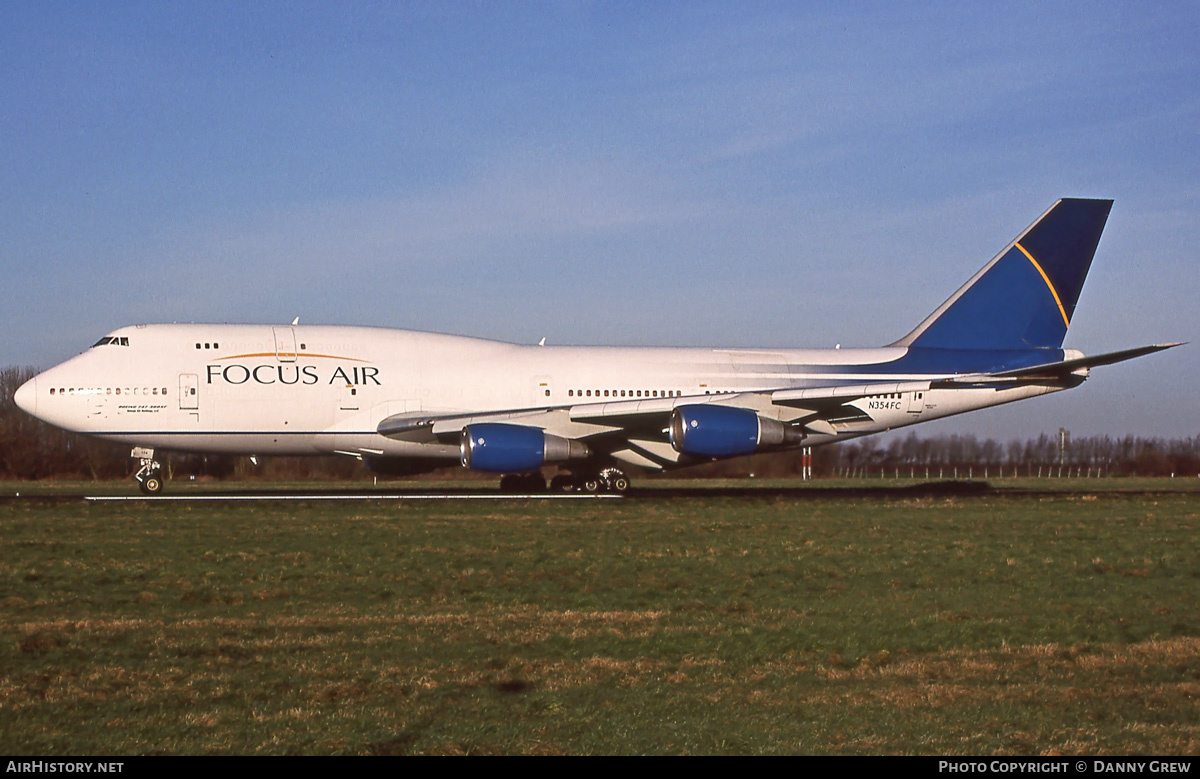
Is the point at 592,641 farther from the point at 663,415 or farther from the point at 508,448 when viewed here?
the point at 663,415

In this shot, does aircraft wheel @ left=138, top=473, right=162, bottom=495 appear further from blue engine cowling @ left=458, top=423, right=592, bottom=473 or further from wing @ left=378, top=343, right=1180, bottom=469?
blue engine cowling @ left=458, top=423, right=592, bottom=473

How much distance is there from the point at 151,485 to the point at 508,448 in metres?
9.35

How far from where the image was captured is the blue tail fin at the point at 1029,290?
33.4 meters

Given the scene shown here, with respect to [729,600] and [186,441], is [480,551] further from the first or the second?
[186,441]

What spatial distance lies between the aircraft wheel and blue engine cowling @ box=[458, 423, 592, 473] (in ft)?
26.0

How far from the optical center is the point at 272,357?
28.0 metres

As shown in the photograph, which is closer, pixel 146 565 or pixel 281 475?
pixel 146 565

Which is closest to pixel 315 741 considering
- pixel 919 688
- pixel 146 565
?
pixel 919 688

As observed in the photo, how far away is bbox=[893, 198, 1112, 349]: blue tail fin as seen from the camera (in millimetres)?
33375

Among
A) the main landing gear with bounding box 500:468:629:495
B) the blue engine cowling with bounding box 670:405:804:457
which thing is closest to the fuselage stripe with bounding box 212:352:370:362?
the main landing gear with bounding box 500:468:629:495

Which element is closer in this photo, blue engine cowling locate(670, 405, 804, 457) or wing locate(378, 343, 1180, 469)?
blue engine cowling locate(670, 405, 804, 457)

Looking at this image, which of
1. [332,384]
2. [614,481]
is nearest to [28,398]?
[332,384]

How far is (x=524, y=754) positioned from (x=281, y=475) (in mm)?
53846

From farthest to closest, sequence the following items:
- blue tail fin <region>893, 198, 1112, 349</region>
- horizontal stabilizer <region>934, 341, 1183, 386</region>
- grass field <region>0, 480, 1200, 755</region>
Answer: blue tail fin <region>893, 198, 1112, 349</region> → horizontal stabilizer <region>934, 341, 1183, 386</region> → grass field <region>0, 480, 1200, 755</region>
